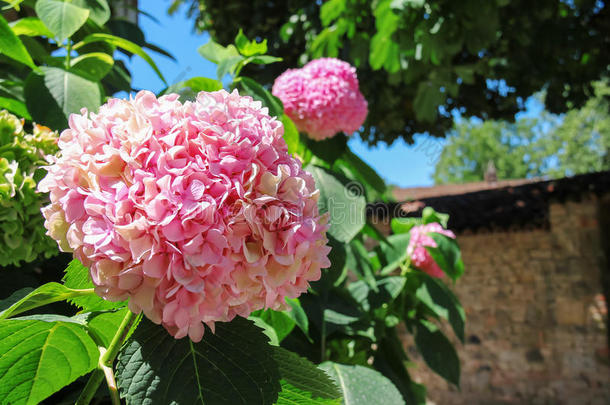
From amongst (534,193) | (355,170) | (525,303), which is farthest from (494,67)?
(355,170)

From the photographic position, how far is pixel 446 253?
1.69 metres

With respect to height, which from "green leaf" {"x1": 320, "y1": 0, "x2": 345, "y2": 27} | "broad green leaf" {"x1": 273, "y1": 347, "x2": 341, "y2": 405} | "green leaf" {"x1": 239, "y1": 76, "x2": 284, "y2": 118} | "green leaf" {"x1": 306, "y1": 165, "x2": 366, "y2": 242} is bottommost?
"broad green leaf" {"x1": 273, "y1": 347, "x2": 341, "y2": 405}

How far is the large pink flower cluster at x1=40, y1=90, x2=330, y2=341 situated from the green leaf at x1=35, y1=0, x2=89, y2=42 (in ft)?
1.44

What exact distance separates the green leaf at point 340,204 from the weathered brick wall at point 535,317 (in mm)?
7354

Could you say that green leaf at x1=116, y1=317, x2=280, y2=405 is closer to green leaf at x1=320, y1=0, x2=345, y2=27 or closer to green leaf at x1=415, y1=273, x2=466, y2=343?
green leaf at x1=415, y1=273, x2=466, y2=343

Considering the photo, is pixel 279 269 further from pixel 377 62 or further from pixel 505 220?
pixel 505 220

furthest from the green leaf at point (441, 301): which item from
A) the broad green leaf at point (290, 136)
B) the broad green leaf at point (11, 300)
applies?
the broad green leaf at point (11, 300)

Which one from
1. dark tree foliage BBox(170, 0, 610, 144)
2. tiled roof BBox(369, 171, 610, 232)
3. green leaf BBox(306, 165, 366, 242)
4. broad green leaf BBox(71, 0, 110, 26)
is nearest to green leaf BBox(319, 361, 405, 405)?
green leaf BBox(306, 165, 366, 242)

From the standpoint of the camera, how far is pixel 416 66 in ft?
12.0

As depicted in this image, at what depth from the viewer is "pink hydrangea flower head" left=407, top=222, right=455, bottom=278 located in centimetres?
172

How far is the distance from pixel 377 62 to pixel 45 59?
2.41 metres

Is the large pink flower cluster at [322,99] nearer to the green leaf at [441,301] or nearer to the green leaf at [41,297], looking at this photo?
the green leaf at [441,301]

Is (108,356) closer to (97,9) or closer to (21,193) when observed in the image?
(21,193)

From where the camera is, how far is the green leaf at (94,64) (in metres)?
1.03
